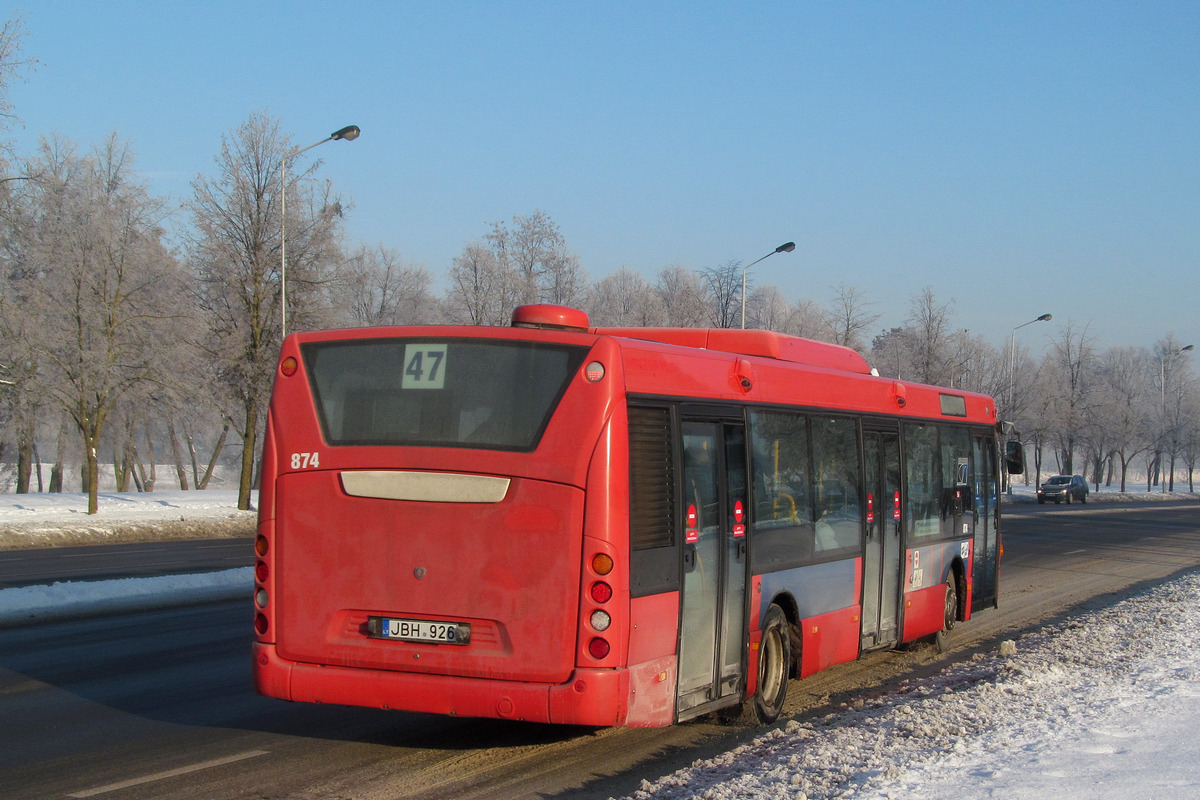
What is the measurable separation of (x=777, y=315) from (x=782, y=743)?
2706 inches

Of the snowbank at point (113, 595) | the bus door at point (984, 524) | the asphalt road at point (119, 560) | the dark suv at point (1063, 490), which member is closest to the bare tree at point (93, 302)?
the asphalt road at point (119, 560)

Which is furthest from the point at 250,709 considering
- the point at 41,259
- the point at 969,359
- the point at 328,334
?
the point at 969,359

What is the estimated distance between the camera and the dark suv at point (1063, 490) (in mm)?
60062

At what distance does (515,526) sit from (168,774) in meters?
2.53

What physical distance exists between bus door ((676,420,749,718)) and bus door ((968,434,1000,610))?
6.28 meters

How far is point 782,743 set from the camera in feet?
23.8

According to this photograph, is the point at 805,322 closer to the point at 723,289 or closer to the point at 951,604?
the point at 723,289

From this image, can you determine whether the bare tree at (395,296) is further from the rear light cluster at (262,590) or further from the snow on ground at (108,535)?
the rear light cluster at (262,590)

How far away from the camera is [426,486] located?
6.45 meters

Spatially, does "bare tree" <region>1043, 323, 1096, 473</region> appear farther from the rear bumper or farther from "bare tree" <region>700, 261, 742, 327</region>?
the rear bumper

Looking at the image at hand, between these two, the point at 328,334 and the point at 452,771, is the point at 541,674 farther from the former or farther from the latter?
the point at 328,334

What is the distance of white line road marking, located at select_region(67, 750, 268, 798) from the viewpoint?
19.7ft

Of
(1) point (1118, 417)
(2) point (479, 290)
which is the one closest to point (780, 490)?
(2) point (479, 290)

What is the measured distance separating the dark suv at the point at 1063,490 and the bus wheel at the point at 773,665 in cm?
5659
